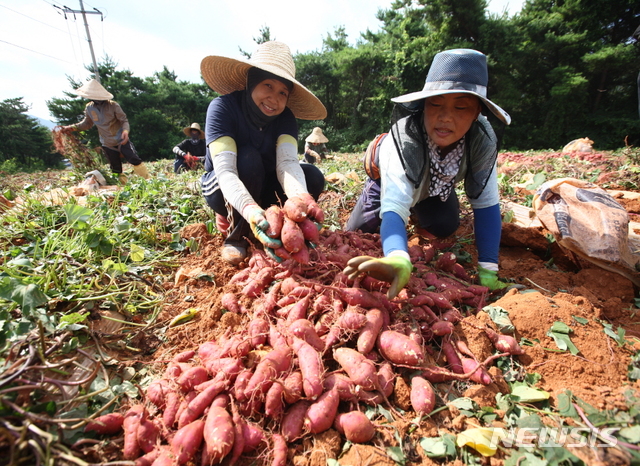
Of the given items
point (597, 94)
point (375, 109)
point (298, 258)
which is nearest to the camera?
point (298, 258)

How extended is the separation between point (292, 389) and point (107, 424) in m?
0.71

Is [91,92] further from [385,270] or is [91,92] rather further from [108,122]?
[385,270]

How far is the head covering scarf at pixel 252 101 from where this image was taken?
2.23 m

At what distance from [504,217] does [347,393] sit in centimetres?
256

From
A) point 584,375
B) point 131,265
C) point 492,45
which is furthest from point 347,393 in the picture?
point 492,45

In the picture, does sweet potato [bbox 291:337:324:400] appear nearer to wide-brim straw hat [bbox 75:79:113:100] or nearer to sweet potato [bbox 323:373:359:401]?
sweet potato [bbox 323:373:359:401]

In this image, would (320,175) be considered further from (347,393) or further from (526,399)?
(526,399)

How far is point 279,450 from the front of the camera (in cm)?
113

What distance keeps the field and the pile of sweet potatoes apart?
2 cm

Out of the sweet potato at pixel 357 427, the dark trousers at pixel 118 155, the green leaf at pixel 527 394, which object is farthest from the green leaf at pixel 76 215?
the dark trousers at pixel 118 155

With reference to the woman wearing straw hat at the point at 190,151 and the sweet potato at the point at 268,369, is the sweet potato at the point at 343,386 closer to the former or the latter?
the sweet potato at the point at 268,369

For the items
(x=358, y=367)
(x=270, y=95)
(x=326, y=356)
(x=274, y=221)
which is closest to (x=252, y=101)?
(x=270, y=95)

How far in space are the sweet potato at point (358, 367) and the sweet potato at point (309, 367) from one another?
106 mm

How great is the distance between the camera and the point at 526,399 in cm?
127
